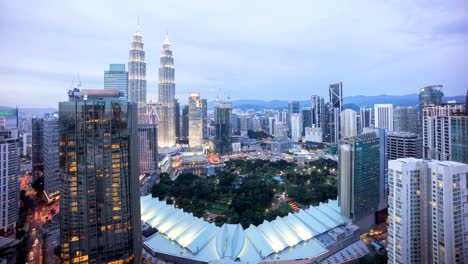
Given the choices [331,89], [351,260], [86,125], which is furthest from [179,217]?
[331,89]

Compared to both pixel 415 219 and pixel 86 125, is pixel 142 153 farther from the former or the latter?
pixel 415 219

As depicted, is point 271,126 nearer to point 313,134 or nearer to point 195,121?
point 313,134

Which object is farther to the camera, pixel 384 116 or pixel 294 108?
pixel 294 108

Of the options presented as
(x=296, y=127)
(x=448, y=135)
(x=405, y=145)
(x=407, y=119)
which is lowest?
(x=405, y=145)

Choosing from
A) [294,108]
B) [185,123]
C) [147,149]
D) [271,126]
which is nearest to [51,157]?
[147,149]

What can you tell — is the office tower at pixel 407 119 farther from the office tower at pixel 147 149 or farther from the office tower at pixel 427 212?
the office tower at pixel 147 149

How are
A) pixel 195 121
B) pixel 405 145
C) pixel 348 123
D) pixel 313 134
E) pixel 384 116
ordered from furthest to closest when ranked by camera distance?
A: pixel 313 134, pixel 195 121, pixel 348 123, pixel 384 116, pixel 405 145

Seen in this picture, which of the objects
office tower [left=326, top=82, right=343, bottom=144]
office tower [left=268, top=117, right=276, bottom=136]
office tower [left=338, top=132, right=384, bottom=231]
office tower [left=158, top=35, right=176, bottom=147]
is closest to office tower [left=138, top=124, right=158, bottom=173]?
office tower [left=158, top=35, right=176, bottom=147]
